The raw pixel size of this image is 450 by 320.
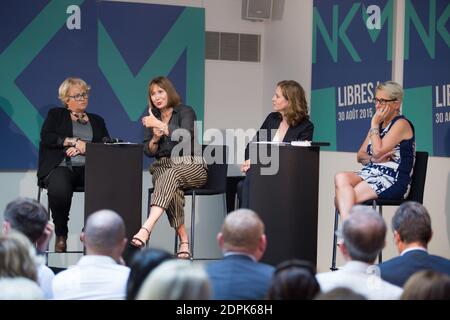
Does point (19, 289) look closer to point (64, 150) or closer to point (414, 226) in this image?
point (414, 226)

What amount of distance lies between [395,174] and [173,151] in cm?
166

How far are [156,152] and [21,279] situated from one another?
3.55 m

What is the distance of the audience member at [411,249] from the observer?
332cm

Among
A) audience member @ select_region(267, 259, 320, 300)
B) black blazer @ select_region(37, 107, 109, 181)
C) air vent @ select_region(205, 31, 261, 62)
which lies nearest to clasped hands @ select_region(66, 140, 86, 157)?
black blazer @ select_region(37, 107, 109, 181)

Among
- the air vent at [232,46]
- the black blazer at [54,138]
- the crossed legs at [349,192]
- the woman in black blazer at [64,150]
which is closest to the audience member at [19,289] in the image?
the crossed legs at [349,192]

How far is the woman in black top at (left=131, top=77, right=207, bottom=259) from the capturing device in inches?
232

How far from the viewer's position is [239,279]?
9.20ft

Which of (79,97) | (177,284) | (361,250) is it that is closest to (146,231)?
(79,97)

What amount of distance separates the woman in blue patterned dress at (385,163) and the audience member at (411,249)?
5.93 feet

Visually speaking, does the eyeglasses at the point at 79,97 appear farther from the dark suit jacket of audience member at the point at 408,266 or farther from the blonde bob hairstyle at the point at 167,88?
the dark suit jacket of audience member at the point at 408,266

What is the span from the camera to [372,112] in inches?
261

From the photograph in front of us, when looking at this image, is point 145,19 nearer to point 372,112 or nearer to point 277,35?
point 277,35
